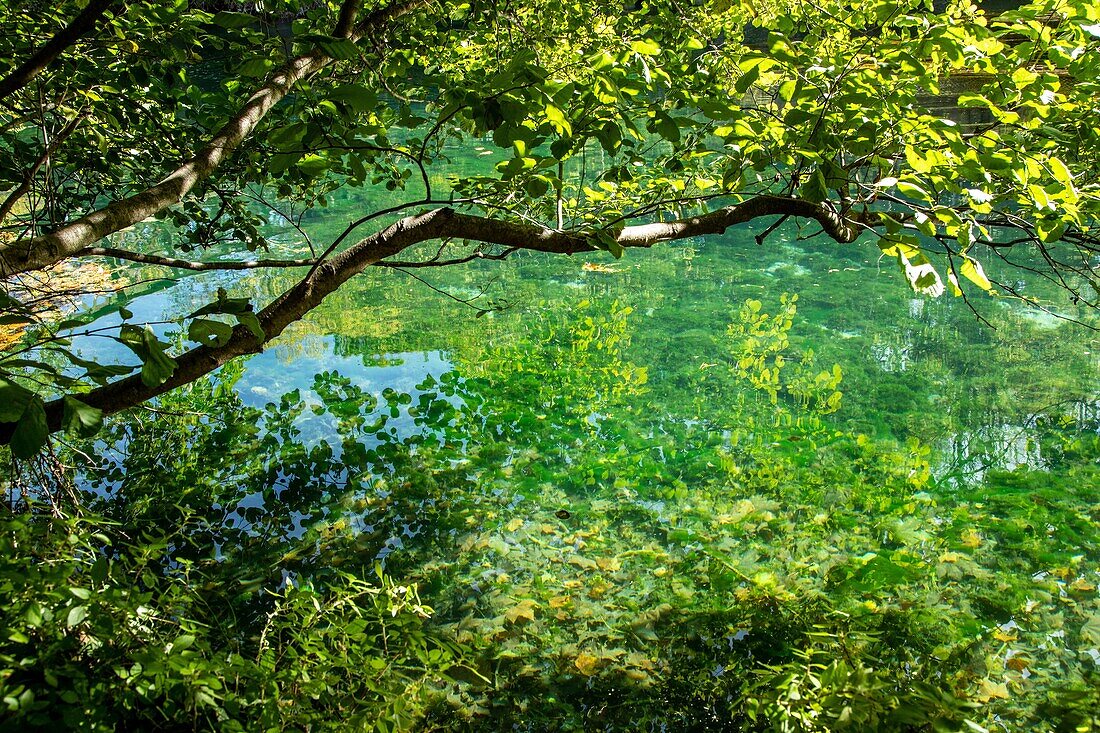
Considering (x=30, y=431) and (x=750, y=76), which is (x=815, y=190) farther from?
(x=30, y=431)

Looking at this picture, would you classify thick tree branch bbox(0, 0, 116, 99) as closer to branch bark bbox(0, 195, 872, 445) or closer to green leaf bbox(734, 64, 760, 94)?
branch bark bbox(0, 195, 872, 445)

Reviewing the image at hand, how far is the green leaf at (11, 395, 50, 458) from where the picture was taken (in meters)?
1.35

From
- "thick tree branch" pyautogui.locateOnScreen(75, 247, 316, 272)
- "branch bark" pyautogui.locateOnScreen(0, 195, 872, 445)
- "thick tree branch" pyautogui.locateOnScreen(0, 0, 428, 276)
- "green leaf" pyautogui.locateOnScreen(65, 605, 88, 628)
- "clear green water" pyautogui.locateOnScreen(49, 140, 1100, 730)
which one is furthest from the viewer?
"clear green water" pyautogui.locateOnScreen(49, 140, 1100, 730)

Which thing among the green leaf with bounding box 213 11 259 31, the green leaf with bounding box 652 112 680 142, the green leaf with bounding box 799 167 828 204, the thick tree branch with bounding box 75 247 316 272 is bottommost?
the thick tree branch with bounding box 75 247 316 272

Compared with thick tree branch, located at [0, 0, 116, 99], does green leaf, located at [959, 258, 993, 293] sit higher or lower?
lower

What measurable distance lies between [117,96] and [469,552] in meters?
2.76

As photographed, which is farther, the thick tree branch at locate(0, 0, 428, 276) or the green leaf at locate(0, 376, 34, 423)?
the thick tree branch at locate(0, 0, 428, 276)

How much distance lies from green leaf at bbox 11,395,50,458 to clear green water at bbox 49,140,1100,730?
1696 millimetres

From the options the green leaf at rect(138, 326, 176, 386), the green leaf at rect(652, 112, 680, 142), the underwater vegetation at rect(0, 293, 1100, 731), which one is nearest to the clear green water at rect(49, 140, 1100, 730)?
the underwater vegetation at rect(0, 293, 1100, 731)

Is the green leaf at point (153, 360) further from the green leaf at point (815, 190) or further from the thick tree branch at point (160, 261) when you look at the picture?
the green leaf at point (815, 190)

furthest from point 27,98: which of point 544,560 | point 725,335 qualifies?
point 725,335

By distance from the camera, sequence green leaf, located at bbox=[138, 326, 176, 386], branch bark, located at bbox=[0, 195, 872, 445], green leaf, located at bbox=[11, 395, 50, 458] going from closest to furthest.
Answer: green leaf, located at bbox=[11, 395, 50, 458] < green leaf, located at bbox=[138, 326, 176, 386] < branch bark, located at bbox=[0, 195, 872, 445]

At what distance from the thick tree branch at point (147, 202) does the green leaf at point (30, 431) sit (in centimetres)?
75

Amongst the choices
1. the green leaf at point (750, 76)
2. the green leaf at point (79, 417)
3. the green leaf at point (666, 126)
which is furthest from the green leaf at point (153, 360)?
the green leaf at point (750, 76)
